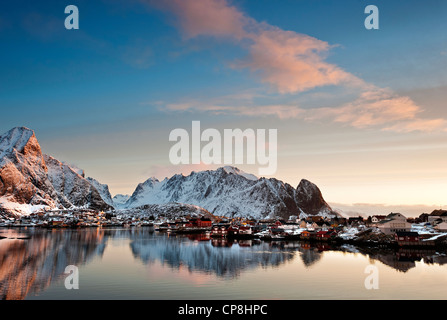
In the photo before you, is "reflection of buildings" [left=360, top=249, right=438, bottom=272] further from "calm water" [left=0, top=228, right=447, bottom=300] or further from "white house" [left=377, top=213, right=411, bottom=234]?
"white house" [left=377, top=213, right=411, bottom=234]

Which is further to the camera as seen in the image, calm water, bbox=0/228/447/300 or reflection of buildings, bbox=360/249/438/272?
reflection of buildings, bbox=360/249/438/272

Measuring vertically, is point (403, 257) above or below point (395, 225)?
below

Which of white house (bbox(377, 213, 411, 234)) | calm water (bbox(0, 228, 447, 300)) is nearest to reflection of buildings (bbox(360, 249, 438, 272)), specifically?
calm water (bbox(0, 228, 447, 300))

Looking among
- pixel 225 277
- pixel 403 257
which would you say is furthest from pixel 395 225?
pixel 225 277

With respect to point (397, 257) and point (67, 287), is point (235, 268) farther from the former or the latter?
point (397, 257)

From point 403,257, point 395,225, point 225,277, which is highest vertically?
point 395,225

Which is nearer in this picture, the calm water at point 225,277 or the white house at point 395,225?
the calm water at point 225,277

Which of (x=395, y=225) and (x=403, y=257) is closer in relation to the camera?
(x=403, y=257)

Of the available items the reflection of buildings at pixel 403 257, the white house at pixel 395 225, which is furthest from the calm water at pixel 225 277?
the white house at pixel 395 225

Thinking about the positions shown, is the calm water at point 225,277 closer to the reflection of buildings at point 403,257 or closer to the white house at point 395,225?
the reflection of buildings at point 403,257

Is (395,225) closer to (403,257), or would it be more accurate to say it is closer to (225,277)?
(403,257)

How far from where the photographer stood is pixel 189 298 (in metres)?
30.0

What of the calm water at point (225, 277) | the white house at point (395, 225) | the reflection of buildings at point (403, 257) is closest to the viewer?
the calm water at point (225, 277)

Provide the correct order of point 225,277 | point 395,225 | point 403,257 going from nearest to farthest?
point 225,277 → point 403,257 → point 395,225
